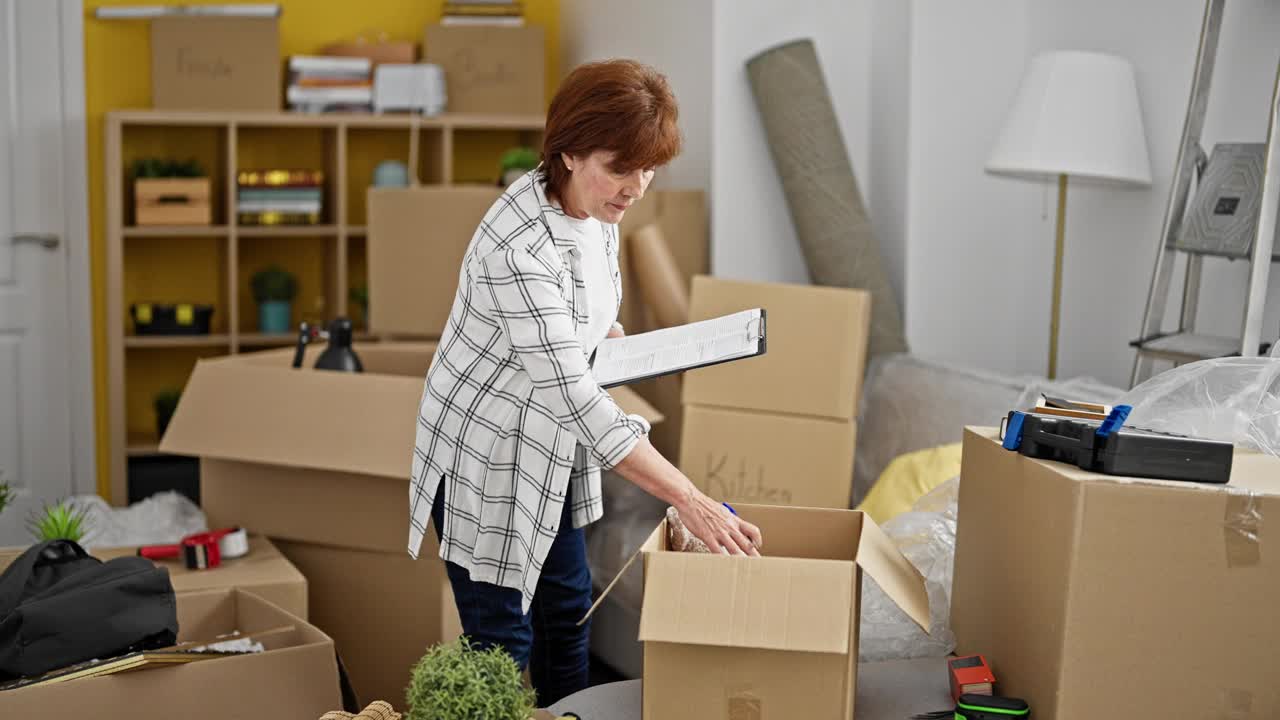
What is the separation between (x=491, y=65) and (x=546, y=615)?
2740 mm

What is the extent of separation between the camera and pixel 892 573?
125cm

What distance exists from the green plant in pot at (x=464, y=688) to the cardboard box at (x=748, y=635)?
15 centimetres

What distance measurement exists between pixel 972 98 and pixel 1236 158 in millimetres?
1016

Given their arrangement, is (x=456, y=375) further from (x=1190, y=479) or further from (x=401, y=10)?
(x=401, y=10)

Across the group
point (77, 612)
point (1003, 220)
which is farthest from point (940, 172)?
point (77, 612)

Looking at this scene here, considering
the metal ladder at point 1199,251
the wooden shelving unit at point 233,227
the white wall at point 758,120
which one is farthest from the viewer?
the wooden shelving unit at point 233,227

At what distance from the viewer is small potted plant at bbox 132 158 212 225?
3.81m

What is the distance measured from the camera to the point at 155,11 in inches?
153

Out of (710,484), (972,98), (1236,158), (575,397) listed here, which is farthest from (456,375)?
(972,98)

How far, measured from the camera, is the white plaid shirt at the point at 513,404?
140 cm

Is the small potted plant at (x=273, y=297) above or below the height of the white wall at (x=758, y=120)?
below

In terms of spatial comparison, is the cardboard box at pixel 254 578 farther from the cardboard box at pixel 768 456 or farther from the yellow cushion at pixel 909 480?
the yellow cushion at pixel 909 480

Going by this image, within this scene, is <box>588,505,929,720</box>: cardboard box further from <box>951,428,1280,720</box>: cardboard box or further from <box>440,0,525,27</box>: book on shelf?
<box>440,0,525,27</box>: book on shelf

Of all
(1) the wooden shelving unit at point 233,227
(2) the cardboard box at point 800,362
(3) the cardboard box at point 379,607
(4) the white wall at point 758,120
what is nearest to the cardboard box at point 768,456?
(2) the cardboard box at point 800,362
